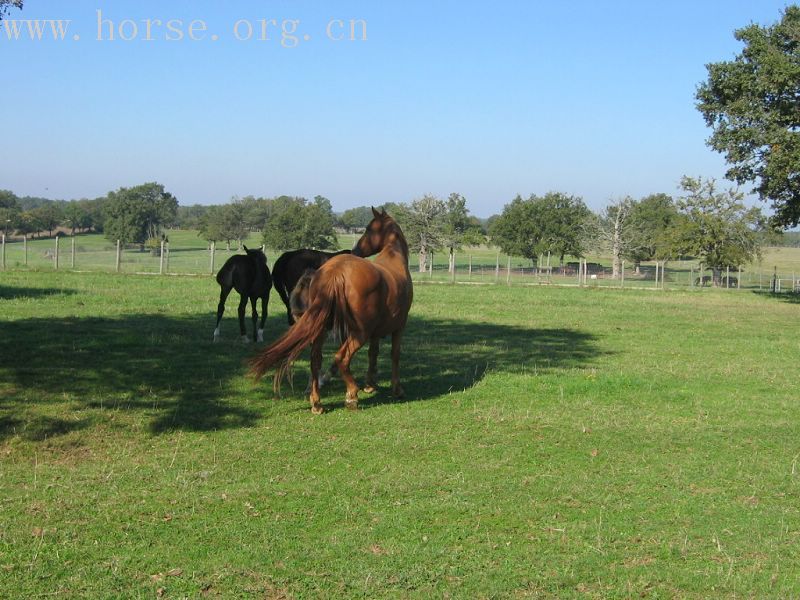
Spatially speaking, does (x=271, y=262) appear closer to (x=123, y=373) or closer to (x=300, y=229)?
(x=300, y=229)

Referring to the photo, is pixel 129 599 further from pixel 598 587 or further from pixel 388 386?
pixel 388 386

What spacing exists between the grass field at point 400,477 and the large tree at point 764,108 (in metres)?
16.0

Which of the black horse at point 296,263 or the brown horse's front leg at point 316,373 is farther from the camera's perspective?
the black horse at point 296,263

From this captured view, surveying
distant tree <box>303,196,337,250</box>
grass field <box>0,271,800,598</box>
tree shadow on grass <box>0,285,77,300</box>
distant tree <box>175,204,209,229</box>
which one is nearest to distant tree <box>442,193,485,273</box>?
distant tree <box>303,196,337,250</box>

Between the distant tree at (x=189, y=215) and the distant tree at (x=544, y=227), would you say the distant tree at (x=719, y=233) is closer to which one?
the distant tree at (x=544, y=227)

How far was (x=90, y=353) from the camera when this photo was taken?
1184 centimetres

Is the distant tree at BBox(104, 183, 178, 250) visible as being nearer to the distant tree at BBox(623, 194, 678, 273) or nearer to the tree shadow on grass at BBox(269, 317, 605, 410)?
the distant tree at BBox(623, 194, 678, 273)

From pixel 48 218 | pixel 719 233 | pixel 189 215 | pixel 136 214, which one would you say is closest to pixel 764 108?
pixel 719 233

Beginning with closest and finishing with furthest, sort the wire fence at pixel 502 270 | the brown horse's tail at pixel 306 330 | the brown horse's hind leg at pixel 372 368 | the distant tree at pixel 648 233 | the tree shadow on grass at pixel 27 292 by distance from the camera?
the brown horse's tail at pixel 306 330 → the brown horse's hind leg at pixel 372 368 → the tree shadow on grass at pixel 27 292 → the wire fence at pixel 502 270 → the distant tree at pixel 648 233

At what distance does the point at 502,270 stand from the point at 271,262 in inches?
706

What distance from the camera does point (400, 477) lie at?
6.53m

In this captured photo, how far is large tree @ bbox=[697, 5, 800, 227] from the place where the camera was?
86.1 feet

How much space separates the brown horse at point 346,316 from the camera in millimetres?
8320

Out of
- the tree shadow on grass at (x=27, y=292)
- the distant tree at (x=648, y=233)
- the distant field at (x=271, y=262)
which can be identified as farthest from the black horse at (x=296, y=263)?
the distant tree at (x=648, y=233)
